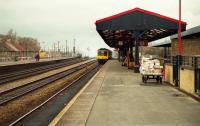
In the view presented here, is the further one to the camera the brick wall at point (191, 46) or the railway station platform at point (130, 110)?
the brick wall at point (191, 46)

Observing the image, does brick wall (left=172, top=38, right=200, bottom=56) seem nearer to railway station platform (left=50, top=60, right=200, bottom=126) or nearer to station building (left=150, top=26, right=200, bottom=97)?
station building (left=150, top=26, right=200, bottom=97)

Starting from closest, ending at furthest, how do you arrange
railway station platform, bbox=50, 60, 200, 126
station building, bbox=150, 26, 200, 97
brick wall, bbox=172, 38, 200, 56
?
railway station platform, bbox=50, 60, 200, 126
station building, bbox=150, 26, 200, 97
brick wall, bbox=172, 38, 200, 56

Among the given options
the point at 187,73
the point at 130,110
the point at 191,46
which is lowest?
the point at 130,110


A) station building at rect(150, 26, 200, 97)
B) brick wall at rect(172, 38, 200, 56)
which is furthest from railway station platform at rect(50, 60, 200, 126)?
brick wall at rect(172, 38, 200, 56)

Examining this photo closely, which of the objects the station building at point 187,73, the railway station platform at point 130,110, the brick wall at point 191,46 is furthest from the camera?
the brick wall at point 191,46

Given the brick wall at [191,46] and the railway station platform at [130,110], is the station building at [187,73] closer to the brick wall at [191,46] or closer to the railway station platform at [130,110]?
the railway station platform at [130,110]

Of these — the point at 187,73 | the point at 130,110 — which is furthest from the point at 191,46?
the point at 130,110

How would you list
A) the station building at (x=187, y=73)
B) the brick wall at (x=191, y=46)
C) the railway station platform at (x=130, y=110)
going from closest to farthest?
the railway station platform at (x=130, y=110)
the station building at (x=187, y=73)
the brick wall at (x=191, y=46)

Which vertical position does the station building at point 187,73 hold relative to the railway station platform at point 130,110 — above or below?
above

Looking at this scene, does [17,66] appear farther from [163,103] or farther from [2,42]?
[2,42]

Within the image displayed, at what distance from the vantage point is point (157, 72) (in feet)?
79.4

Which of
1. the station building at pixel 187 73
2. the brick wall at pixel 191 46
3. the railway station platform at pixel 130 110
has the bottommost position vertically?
the railway station platform at pixel 130 110

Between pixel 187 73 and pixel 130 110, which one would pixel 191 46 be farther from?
pixel 130 110

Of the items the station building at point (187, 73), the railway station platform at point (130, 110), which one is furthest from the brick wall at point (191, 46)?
the railway station platform at point (130, 110)
